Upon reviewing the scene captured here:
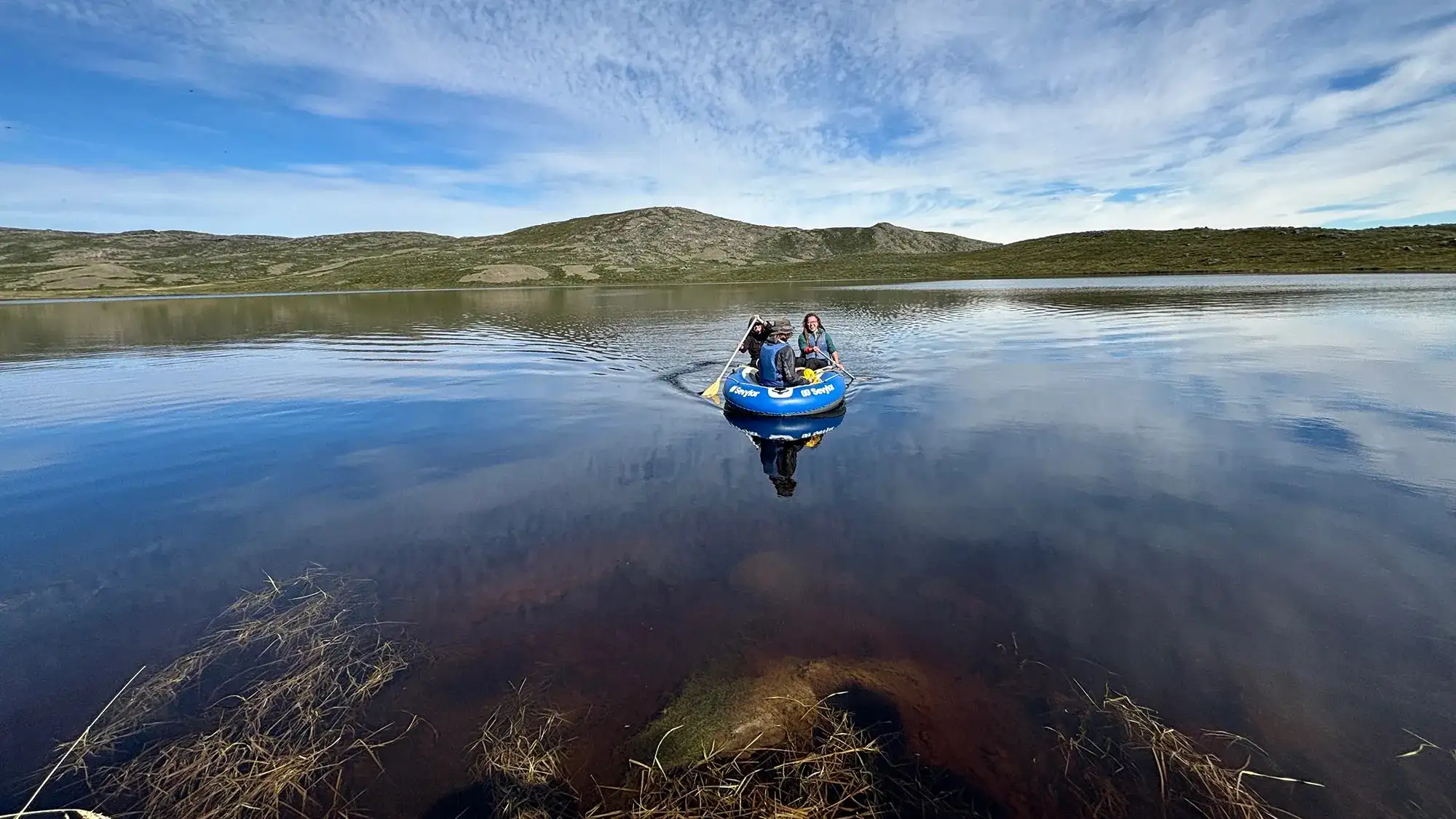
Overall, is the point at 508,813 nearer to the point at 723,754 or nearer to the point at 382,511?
the point at 723,754

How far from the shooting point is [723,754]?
5.26 metres

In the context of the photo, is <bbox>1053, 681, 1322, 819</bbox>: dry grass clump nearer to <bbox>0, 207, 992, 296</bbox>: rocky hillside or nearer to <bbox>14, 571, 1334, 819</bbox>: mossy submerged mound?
<bbox>14, 571, 1334, 819</bbox>: mossy submerged mound

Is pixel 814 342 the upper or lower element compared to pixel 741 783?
upper

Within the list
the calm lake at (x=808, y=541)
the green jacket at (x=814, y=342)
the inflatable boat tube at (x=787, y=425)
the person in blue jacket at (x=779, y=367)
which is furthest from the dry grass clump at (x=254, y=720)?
the green jacket at (x=814, y=342)

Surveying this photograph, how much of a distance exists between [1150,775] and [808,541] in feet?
16.4

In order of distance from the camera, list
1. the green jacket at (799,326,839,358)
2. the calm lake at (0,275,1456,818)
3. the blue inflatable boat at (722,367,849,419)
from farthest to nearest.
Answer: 1. the green jacket at (799,326,839,358)
2. the blue inflatable boat at (722,367,849,419)
3. the calm lake at (0,275,1456,818)

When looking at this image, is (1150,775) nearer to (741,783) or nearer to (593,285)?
(741,783)

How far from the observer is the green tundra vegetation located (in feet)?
320

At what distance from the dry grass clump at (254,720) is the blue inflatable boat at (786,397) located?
35.8 feet

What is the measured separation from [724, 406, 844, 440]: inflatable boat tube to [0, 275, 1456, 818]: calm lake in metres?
0.53

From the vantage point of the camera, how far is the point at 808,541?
9352 mm

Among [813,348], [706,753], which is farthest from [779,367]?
[706,753]

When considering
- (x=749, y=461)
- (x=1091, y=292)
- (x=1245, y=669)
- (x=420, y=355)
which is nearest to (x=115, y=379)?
(x=420, y=355)

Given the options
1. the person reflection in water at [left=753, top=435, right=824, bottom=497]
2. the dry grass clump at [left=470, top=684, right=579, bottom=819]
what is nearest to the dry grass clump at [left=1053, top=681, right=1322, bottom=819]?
the dry grass clump at [left=470, top=684, right=579, bottom=819]
